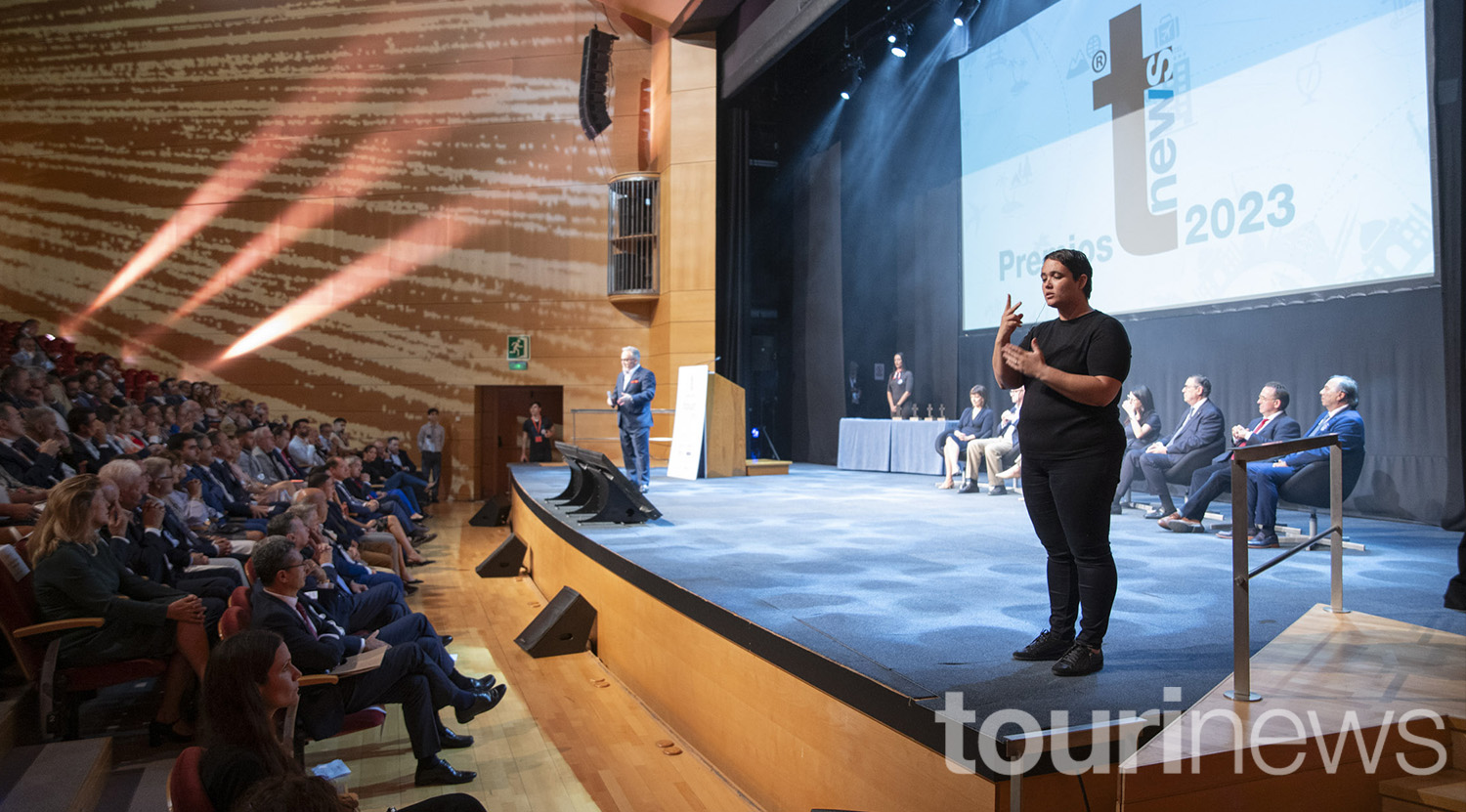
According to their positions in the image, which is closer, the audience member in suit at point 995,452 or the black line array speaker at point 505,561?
the black line array speaker at point 505,561

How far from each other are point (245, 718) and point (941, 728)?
4.66 feet

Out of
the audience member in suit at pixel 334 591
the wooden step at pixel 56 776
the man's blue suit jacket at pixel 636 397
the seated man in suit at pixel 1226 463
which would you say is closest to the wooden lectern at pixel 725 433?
the man's blue suit jacket at pixel 636 397

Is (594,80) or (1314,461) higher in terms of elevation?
(594,80)

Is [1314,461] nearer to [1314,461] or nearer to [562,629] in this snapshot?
[1314,461]

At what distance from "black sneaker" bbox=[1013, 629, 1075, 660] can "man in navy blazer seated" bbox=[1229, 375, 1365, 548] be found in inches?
107

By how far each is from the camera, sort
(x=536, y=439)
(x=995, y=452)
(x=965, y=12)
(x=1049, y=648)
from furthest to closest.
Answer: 1. (x=536, y=439)
2. (x=965, y=12)
3. (x=995, y=452)
4. (x=1049, y=648)

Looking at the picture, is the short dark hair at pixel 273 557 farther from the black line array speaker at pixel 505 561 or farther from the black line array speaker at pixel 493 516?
the black line array speaker at pixel 493 516

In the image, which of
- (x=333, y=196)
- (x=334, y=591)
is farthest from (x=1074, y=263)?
(x=333, y=196)

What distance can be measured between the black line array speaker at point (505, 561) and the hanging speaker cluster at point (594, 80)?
5.75 metres

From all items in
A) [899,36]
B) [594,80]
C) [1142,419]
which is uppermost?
[594,80]

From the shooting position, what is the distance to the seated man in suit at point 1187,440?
17.5ft

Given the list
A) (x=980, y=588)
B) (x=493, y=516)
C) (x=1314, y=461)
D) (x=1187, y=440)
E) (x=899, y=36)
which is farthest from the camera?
(x=493, y=516)

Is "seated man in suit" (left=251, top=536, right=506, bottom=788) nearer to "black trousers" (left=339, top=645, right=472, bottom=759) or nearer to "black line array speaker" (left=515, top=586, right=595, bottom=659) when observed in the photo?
"black trousers" (left=339, top=645, right=472, bottom=759)

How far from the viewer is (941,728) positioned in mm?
1852
